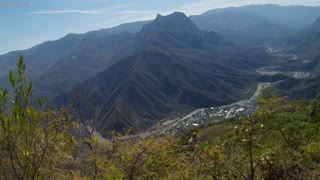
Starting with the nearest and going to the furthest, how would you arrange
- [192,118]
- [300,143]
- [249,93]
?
[300,143] → [192,118] → [249,93]

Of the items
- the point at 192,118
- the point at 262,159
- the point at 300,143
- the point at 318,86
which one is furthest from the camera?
the point at 192,118

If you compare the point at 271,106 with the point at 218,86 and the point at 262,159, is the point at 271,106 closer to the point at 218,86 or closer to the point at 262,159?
the point at 262,159

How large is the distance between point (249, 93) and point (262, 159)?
178 m

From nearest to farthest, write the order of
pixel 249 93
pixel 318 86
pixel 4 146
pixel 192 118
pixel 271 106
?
pixel 4 146, pixel 271 106, pixel 318 86, pixel 192 118, pixel 249 93

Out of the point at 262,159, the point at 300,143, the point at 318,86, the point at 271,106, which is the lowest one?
the point at 318,86

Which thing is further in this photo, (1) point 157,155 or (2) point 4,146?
(1) point 157,155

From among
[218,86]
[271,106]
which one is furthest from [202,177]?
[218,86]

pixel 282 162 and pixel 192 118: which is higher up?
pixel 282 162

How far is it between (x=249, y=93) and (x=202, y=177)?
178192mm

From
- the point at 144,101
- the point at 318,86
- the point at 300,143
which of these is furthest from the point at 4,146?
the point at 144,101

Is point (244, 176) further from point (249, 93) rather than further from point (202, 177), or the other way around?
point (249, 93)

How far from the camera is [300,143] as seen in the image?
332 inches

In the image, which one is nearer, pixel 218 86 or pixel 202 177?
pixel 202 177

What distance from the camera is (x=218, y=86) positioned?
198m
